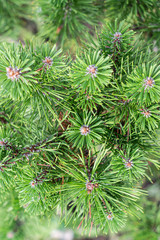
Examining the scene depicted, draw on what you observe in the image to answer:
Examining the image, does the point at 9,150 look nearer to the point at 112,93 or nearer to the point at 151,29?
the point at 112,93

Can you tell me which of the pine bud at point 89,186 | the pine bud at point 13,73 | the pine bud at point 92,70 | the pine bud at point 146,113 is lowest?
the pine bud at point 89,186

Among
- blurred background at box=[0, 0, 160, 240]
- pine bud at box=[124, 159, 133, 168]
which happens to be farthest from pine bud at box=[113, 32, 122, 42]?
pine bud at box=[124, 159, 133, 168]

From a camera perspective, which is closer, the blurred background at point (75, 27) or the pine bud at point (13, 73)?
the pine bud at point (13, 73)

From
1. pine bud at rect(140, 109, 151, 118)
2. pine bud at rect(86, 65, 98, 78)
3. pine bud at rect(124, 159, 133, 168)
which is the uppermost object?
pine bud at rect(140, 109, 151, 118)

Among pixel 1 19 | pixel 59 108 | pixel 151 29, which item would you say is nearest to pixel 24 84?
pixel 59 108

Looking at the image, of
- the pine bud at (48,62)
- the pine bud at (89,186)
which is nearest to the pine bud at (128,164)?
the pine bud at (89,186)

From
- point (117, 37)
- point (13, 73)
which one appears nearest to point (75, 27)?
point (117, 37)

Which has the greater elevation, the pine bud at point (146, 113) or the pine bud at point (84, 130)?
the pine bud at point (146, 113)

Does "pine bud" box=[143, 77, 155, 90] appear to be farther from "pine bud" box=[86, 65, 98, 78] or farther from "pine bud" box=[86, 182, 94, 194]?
"pine bud" box=[86, 182, 94, 194]

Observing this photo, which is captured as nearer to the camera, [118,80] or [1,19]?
[118,80]

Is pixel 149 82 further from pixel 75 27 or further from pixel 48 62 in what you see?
pixel 75 27

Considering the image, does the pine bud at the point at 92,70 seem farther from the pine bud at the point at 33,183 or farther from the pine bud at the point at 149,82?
the pine bud at the point at 33,183
